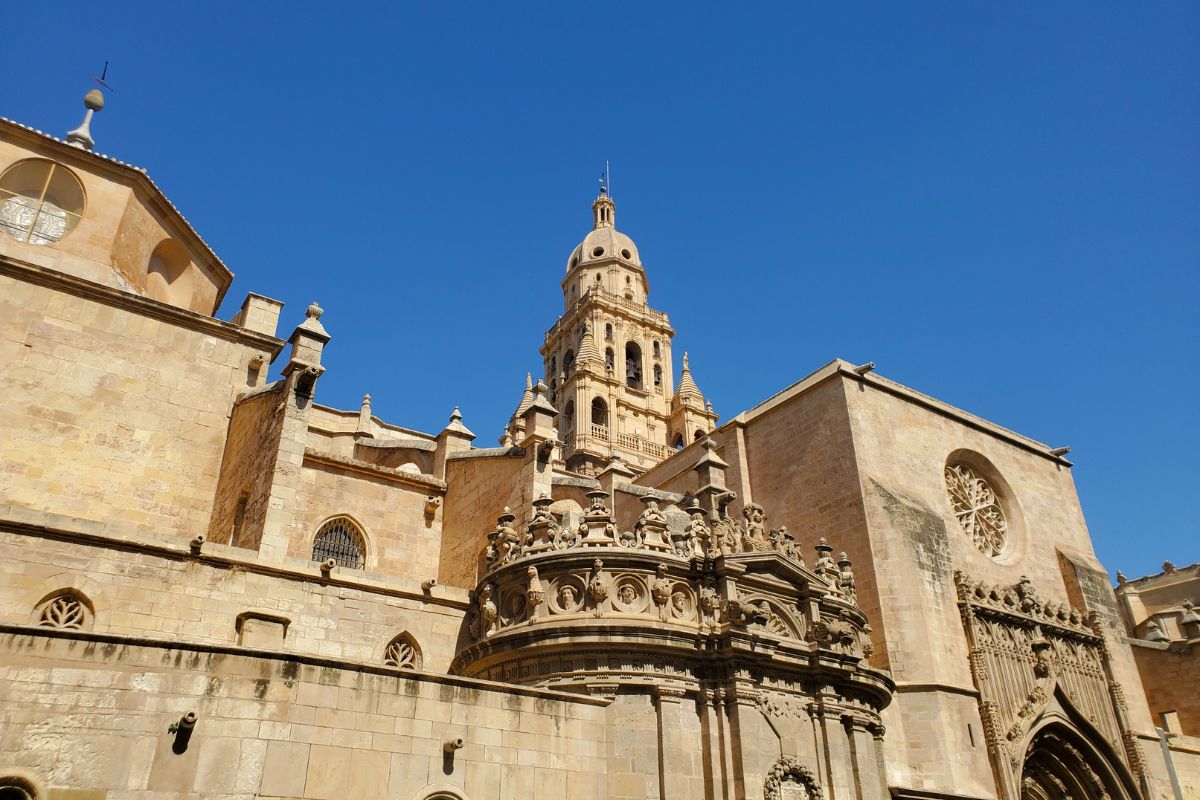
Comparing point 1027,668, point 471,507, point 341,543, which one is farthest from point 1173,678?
point 341,543

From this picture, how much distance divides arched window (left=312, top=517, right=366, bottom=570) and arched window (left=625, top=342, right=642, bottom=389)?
35.7 m

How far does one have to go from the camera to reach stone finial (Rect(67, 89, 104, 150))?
22547 mm

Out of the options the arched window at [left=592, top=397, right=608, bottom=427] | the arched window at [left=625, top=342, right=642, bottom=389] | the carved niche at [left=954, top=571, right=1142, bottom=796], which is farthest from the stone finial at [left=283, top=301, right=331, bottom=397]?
the arched window at [left=625, top=342, right=642, bottom=389]

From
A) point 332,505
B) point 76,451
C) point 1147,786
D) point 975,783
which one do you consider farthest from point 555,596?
point 1147,786

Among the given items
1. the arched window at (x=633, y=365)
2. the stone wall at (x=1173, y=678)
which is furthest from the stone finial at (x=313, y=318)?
the arched window at (x=633, y=365)

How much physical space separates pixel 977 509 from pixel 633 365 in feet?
106

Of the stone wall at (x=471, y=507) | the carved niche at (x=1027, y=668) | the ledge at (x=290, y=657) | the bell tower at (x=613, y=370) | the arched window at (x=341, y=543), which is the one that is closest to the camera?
the ledge at (x=290, y=657)

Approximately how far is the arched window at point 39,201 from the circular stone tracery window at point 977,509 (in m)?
21.9

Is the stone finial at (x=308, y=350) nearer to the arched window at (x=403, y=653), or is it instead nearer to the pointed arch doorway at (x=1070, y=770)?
the arched window at (x=403, y=653)

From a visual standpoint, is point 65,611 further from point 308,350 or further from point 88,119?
point 88,119

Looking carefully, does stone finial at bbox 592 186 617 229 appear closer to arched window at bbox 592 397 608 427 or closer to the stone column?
arched window at bbox 592 397 608 427

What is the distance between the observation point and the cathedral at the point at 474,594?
990cm

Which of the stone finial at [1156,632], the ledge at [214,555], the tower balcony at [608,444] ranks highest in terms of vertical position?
the tower balcony at [608,444]

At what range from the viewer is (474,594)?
15.7 m
